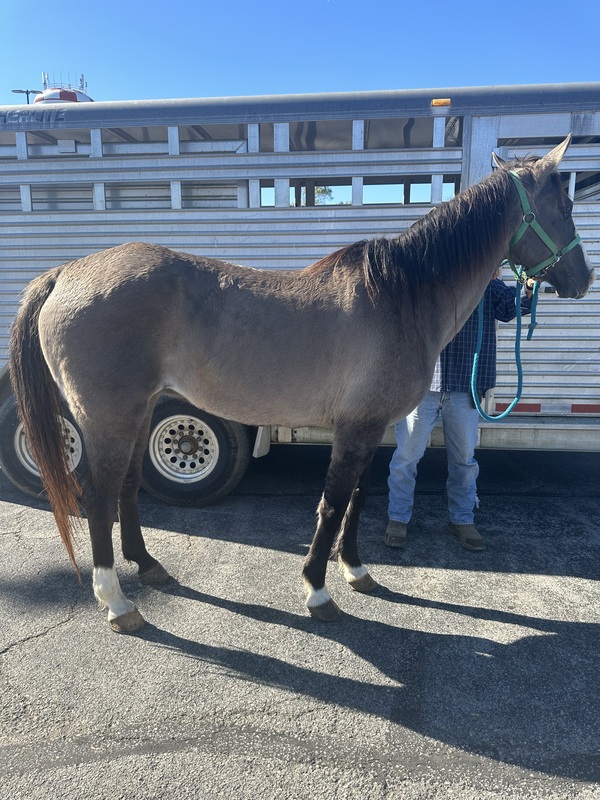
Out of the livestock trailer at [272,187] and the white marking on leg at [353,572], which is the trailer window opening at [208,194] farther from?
the white marking on leg at [353,572]

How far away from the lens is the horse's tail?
270cm

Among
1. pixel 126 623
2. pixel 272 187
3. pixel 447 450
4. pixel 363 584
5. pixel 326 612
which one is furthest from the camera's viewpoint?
pixel 272 187

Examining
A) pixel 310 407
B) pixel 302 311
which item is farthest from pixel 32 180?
pixel 310 407

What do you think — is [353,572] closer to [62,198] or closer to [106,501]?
[106,501]

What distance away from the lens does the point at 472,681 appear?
7.45 ft

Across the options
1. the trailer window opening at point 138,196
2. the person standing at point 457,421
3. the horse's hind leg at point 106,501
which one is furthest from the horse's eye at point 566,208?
the trailer window opening at point 138,196

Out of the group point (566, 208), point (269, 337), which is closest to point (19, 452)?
point (269, 337)

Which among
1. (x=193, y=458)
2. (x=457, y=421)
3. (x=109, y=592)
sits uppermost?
(x=457, y=421)

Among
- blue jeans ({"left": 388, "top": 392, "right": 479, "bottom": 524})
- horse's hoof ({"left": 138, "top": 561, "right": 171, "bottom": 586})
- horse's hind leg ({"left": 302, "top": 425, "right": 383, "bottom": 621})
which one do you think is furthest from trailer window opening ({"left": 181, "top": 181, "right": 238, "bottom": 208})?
horse's hoof ({"left": 138, "top": 561, "right": 171, "bottom": 586})

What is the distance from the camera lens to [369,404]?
8.51 ft

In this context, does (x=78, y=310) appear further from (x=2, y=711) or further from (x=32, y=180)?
(x=32, y=180)

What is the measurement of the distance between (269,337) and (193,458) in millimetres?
1872

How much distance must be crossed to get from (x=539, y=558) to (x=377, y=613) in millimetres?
1350

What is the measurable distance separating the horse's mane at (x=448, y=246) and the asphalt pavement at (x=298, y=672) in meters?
1.79
